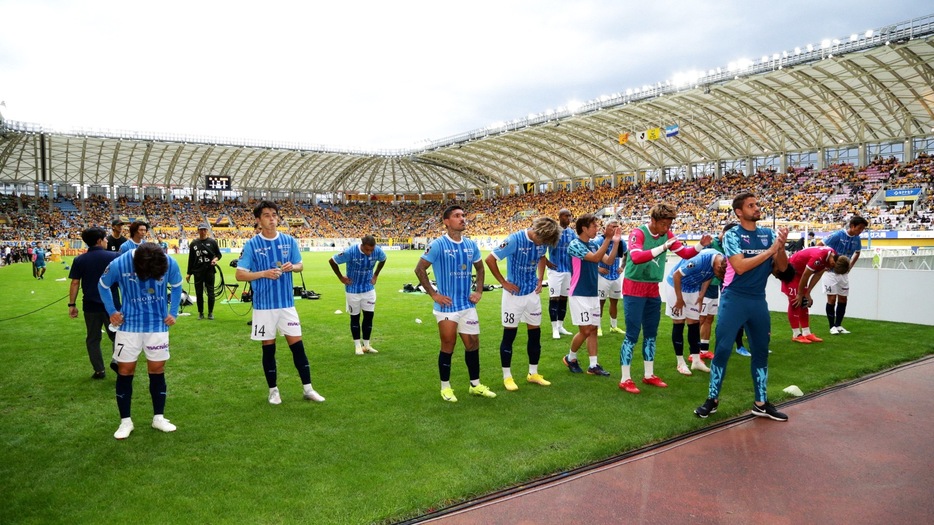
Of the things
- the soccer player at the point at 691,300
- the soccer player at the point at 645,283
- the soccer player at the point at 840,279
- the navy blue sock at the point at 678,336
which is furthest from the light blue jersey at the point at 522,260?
the soccer player at the point at 840,279

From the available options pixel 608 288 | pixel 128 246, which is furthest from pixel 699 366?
pixel 128 246

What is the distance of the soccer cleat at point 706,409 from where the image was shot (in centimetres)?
536

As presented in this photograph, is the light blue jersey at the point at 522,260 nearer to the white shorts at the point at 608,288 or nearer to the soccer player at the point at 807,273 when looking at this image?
the white shorts at the point at 608,288

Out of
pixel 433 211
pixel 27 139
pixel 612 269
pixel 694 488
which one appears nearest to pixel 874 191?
pixel 612 269

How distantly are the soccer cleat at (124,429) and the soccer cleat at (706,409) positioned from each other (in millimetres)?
5579

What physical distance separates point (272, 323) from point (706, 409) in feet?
15.4

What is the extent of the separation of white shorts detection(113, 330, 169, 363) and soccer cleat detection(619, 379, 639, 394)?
4.96 meters

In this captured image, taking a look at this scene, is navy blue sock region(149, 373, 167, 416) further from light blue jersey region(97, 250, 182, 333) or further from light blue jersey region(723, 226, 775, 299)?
light blue jersey region(723, 226, 775, 299)

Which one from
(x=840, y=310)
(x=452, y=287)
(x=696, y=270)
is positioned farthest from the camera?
(x=840, y=310)

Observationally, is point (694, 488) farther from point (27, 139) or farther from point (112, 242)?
point (27, 139)

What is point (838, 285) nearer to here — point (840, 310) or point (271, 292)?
point (840, 310)

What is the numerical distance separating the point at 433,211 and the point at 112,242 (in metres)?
70.1

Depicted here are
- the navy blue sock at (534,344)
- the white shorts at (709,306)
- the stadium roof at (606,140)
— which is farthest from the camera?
the stadium roof at (606,140)

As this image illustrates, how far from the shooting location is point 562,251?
7.79m
